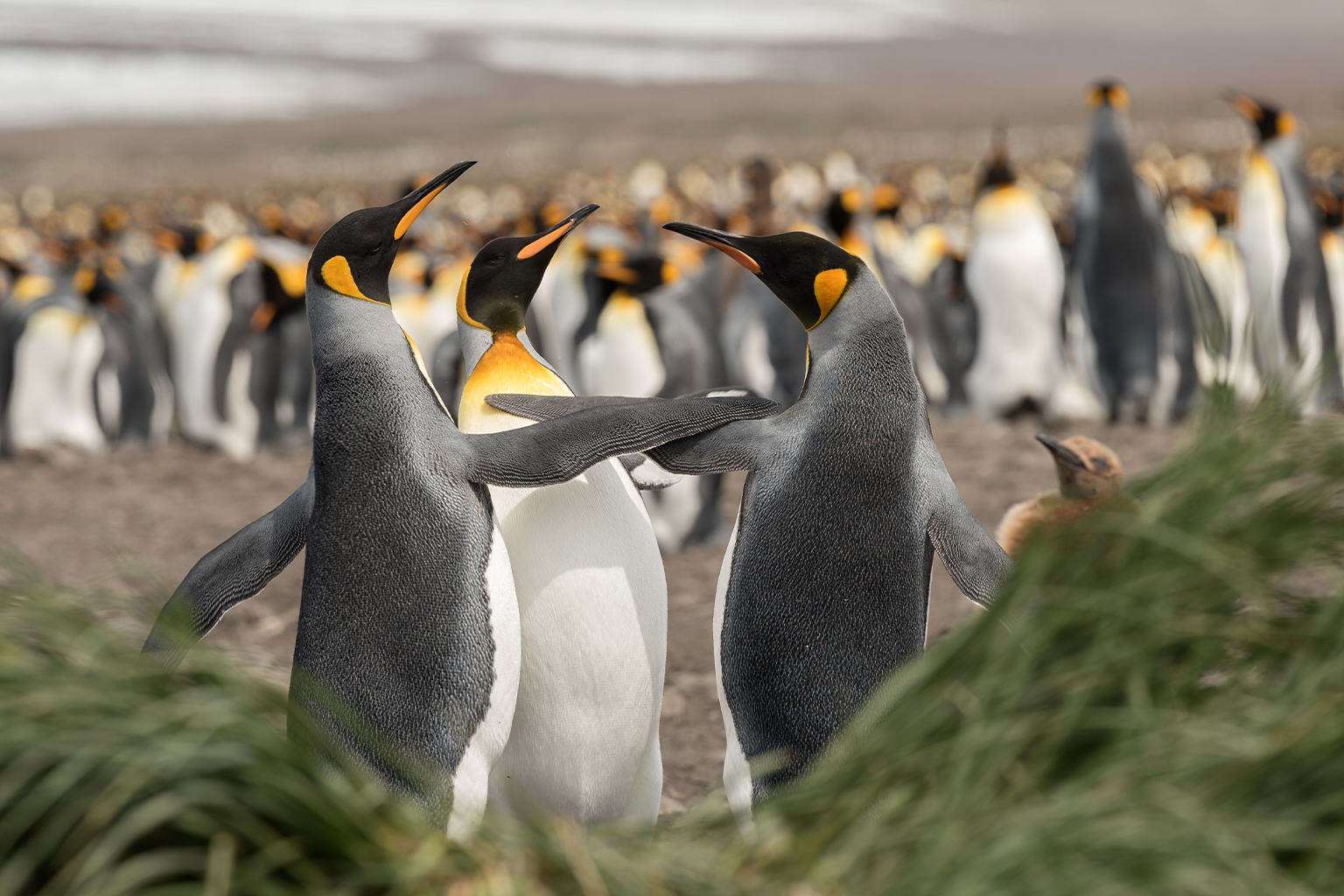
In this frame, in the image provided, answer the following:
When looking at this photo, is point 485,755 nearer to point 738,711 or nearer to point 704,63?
point 738,711

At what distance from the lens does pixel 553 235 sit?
288 cm

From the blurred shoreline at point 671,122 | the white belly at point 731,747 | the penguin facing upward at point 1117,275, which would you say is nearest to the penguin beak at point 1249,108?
the penguin facing upward at point 1117,275

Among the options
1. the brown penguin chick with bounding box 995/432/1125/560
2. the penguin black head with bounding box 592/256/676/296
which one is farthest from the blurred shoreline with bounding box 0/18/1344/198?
the brown penguin chick with bounding box 995/432/1125/560

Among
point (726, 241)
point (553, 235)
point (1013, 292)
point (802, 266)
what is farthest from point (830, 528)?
point (1013, 292)

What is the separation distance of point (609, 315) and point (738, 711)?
472cm

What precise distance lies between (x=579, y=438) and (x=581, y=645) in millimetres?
522

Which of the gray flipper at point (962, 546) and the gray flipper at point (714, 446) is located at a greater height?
the gray flipper at point (714, 446)

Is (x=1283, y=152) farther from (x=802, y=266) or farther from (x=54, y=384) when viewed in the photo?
(x=54, y=384)

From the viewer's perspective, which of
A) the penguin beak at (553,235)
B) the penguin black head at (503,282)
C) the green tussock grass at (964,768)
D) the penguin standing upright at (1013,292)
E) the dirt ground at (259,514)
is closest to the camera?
the green tussock grass at (964,768)

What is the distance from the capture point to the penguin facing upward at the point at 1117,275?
28.6 feet

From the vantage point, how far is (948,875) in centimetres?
136

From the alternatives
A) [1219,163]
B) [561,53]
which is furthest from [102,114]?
[1219,163]

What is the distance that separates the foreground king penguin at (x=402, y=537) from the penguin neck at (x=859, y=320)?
0.25 m

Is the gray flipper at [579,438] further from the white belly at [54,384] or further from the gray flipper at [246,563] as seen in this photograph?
the white belly at [54,384]
